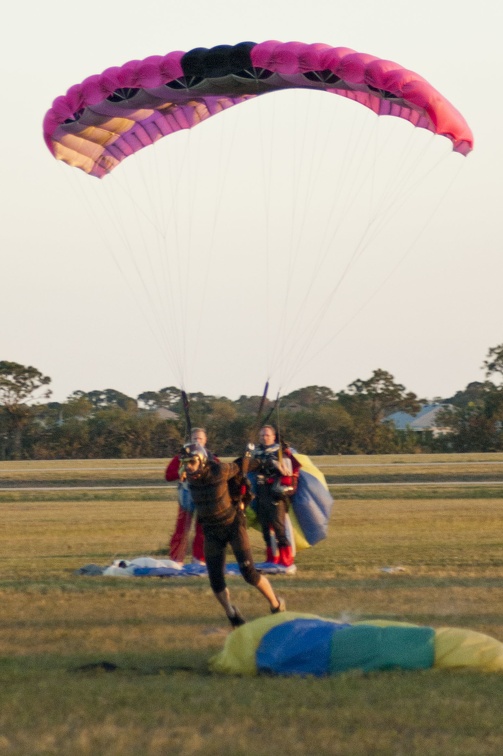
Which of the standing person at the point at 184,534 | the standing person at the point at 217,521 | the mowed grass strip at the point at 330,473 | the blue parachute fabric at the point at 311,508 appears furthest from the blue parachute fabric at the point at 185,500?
the mowed grass strip at the point at 330,473

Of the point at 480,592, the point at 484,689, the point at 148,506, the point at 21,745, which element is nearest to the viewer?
the point at 21,745

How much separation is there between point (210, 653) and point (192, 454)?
1.48m

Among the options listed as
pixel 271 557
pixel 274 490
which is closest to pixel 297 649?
pixel 274 490

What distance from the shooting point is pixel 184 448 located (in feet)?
27.7

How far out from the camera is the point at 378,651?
673cm

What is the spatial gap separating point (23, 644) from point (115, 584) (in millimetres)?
3029

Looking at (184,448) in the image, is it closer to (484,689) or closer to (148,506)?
(484,689)

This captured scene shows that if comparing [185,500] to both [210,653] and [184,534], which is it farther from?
[210,653]

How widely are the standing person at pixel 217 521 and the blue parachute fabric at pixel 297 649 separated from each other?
1.48 m

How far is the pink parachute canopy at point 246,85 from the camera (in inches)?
402

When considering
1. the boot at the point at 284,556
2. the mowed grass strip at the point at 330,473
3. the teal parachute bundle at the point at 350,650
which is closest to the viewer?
the teal parachute bundle at the point at 350,650

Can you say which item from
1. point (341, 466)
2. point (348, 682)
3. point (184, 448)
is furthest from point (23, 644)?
point (341, 466)

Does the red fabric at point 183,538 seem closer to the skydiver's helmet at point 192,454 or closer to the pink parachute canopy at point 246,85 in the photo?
the skydiver's helmet at point 192,454

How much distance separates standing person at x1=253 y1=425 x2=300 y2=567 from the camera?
11875 millimetres
